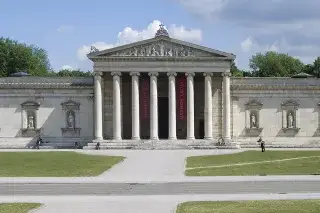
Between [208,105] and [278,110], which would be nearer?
[208,105]

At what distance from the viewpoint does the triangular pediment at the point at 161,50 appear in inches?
3270

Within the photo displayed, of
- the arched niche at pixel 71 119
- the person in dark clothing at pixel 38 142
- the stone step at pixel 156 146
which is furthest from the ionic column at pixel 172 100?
the person in dark clothing at pixel 38 142

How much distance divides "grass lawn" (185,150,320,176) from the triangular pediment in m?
22.1

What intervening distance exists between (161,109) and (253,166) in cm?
3856

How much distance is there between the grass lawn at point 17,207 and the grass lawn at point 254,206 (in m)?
6.33

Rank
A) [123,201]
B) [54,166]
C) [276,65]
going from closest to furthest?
[123,201] → [54,166] → [276,65]

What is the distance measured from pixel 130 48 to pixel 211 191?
168ft

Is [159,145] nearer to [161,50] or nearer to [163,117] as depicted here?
[163,117]

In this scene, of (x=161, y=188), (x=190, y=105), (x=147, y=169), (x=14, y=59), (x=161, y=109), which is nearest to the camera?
(x=161, y=188)

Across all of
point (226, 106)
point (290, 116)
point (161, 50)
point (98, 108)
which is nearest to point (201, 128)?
point (226, 106)

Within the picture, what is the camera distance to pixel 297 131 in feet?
289

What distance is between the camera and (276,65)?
150875mm

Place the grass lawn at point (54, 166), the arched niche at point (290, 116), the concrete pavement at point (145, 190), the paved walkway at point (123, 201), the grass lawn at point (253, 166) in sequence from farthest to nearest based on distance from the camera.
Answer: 1. the arched niche at point (290, 116)
2. the grass lawn at point (54, 166)
3. the grass lawn at point (253, 166)
4. the concrete pavement at point (145, 190)
5. the paved walkway at point (123, 201)

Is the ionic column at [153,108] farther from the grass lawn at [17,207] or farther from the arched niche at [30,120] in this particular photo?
the grass lawn at [17,207]
